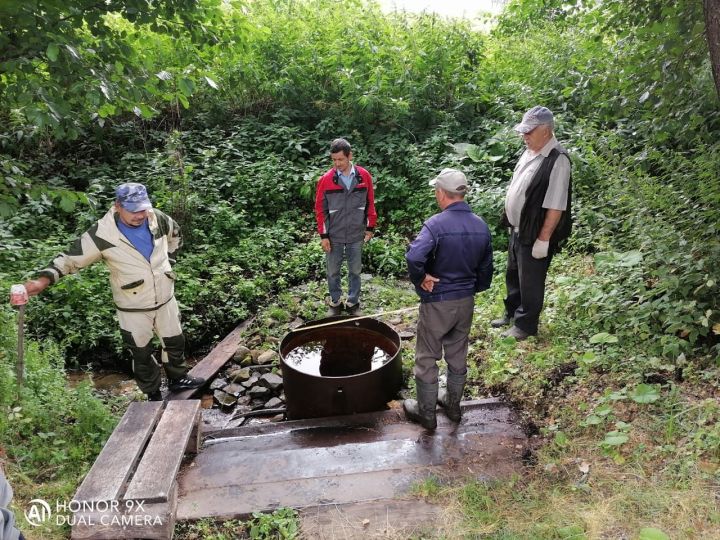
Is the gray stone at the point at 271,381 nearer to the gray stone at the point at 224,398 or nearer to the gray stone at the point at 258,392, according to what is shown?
the gray stone at the point at 258,392

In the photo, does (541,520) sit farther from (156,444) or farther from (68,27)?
(68,27)

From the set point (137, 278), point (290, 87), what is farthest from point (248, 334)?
point (290, 87)

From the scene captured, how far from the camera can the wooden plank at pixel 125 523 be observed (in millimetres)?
2762

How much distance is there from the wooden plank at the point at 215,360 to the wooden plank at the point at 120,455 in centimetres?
121

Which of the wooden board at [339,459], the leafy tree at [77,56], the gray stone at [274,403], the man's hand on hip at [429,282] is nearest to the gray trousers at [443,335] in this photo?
the man's hand on hip at [429,282]

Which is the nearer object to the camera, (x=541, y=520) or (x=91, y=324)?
(x=541, y=520)

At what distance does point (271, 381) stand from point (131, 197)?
8.20 feet

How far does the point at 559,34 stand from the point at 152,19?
8.86 meters

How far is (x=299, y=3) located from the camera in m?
11.6

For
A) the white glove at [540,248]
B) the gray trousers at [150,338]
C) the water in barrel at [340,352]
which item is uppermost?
the white glove at [540,248]

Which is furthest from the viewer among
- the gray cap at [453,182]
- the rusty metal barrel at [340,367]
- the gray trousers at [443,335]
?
the rusty metal barrel at [340,367]

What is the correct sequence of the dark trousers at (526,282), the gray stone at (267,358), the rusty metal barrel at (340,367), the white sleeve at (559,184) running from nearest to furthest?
the white sleeve at (559,184)
the rusty metal barrel at (340,367)
the dark trousers at (526,282)
the gray stone at (267,358)

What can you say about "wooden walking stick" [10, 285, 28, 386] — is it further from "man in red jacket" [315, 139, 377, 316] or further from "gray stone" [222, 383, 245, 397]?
"man in red jacket" [315, 139, 377, 316]

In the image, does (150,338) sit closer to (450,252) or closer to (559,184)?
(450,252)
